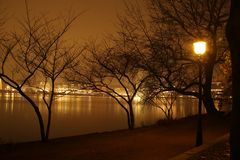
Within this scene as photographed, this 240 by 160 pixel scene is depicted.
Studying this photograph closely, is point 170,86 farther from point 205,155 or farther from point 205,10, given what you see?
point 205,155

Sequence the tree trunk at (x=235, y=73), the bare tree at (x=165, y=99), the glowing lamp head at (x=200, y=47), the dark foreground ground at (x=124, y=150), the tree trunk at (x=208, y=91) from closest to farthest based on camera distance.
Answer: the tree trunk at (x=235, y=73)
the dark foreground ground at (x=124, y=150)
the glowing lamp head at (x=200, y=47)
the tree trunk at (x=208, y=91)
the bare tree at (x=165, y=99)

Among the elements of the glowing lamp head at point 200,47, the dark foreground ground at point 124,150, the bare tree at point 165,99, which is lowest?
the dark foreground ground at point 124,150

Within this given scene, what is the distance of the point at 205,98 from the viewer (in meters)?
25.3

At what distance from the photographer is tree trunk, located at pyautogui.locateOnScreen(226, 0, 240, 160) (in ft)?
22.6

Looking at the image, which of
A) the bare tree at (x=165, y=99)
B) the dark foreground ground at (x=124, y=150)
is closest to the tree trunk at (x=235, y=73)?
the dark foreground ground at (x=124, y=150)

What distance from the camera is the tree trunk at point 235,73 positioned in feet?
22.6

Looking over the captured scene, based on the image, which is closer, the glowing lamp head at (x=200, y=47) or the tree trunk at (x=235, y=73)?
the tree trunk at (x=235, y=73)

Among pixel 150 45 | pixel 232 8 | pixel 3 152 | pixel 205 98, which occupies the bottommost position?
pixel 3 152

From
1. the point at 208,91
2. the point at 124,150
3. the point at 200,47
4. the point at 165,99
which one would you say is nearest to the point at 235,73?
the point at 200,47

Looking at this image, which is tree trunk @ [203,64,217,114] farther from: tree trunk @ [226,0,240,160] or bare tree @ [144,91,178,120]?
tree trunk @ [226,0,240,160]

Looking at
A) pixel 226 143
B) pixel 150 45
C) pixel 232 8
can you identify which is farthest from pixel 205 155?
pixel 150 45

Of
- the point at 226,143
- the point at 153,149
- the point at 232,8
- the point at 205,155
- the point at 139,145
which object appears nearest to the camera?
the point at 232,8

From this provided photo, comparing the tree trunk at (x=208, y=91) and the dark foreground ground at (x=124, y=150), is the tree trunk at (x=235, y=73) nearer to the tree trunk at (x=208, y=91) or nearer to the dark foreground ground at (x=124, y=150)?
the dark foreground ground at (x=124, y=150)

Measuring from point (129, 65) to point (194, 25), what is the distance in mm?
5523
